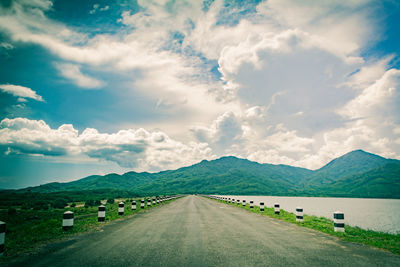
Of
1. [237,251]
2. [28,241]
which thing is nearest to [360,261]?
[237,251]

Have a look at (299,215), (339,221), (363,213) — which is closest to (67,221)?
(339,221)

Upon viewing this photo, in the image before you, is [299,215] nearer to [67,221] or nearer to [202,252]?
[202,252]

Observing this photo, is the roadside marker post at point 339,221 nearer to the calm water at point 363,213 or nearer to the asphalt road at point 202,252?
the asphalt road at point 202,252

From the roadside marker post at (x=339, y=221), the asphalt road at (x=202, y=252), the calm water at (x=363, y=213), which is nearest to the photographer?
the asphalt road at (x=202, y=252)

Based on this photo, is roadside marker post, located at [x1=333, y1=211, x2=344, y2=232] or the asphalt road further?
roadside marker post, located at [x1=333, y1=211, x2=344, y2=232]

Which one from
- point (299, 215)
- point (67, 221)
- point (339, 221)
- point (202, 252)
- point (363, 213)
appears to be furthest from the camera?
point (363, 213)

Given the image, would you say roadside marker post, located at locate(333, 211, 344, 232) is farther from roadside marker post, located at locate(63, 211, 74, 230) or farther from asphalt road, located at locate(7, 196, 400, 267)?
roadside marker post, located at locate(63, 211, 74, 230)

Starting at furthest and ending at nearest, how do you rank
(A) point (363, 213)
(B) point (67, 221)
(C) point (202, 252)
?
(A) point (363, 213), (B) point (67, 221), (C) point (202, 252)

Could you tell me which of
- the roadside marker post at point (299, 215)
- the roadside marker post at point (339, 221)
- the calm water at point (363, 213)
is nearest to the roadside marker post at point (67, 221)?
the roadside marker post at point (339, 221)

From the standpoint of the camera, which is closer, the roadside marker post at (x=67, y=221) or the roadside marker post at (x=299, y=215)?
the roadside marker post at (x=67, y=221)

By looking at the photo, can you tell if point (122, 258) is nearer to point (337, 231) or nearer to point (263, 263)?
point (263, 263)

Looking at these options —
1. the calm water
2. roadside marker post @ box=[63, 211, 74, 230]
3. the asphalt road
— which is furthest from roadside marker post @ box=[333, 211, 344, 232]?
the calm water

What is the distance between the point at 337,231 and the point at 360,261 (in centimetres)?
569

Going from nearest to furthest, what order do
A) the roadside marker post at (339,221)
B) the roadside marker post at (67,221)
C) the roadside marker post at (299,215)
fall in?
the roadside marker post at (67,221)
the roadside marker post at (339,221)
the roadside marker post at (299,215)
